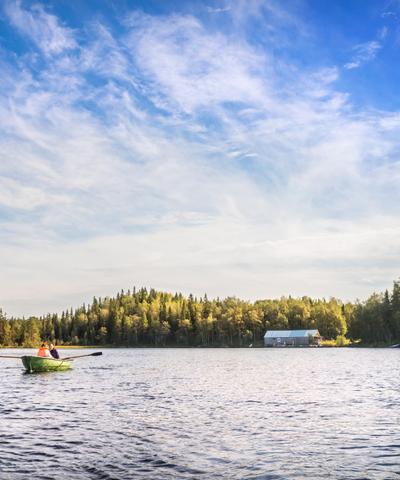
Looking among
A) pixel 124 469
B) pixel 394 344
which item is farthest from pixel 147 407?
pixel 394 344

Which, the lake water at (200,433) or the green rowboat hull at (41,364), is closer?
the lake water at (200,433)

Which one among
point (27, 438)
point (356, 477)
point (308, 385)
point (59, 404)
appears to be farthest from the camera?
point (308, 385)

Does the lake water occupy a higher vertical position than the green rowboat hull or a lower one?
lower

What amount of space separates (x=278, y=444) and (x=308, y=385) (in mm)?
29101

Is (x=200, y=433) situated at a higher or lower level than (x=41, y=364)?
lower

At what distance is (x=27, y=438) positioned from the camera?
987 inches

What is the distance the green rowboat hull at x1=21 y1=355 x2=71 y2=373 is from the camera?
216 feet

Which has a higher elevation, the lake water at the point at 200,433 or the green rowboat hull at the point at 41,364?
the green rowboat hull at the point at 41,364

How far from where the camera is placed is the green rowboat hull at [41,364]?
65688 millimetres

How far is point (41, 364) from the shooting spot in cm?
6675

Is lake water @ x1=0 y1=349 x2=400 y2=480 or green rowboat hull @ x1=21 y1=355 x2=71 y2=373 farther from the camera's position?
green rowboat hull @ x1=21 y1=355 x2=71 y2=373

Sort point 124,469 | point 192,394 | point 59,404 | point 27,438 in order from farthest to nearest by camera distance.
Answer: point 192,394, point 59,404, point 27,438, point 124,469

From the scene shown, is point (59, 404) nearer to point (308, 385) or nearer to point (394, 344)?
point (308, 385)

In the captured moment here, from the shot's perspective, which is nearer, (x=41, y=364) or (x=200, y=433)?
(x=200, y=433)
